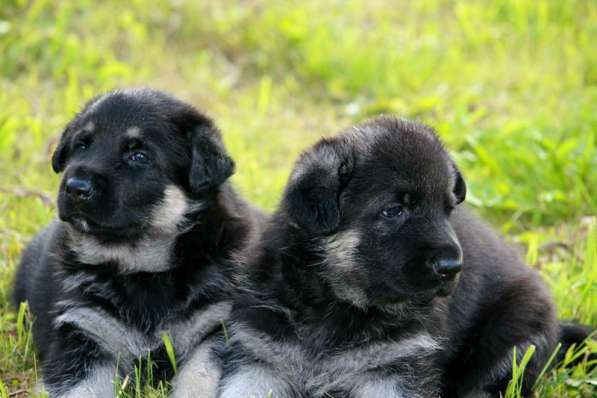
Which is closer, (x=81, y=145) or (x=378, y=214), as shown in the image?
(x=378, y=214)

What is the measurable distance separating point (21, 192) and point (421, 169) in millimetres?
3731

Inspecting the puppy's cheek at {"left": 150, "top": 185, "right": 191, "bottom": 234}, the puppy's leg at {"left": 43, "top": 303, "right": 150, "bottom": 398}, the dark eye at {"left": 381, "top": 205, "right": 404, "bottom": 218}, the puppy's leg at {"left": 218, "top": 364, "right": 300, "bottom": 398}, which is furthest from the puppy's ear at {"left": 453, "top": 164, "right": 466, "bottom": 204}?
the puppy's leg at {"left": 43, "top": 303, "right": 150, "bottom": 398}

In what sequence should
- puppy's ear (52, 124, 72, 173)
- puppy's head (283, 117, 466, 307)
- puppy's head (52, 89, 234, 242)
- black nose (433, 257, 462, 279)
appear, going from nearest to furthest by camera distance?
black nose (433, 257, 462, 279) < puppy's head (283, 117, 466, 307) < puppy's head (52, 89, 234, 242) < puppy's ear (52, 124, 72, 173)

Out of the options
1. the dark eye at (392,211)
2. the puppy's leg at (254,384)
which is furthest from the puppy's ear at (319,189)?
the puppy's leg at (254,384)

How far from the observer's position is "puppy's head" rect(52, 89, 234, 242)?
546 cm

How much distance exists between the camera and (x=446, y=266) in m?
4.94

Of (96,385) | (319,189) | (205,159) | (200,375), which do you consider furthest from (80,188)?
(319,189)

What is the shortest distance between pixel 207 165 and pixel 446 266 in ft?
4.99

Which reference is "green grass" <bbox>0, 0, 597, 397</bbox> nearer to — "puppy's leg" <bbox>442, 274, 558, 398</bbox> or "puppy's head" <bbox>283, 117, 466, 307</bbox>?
"puppy's leg" <bbox>442, 274, 558, 398</bbox>

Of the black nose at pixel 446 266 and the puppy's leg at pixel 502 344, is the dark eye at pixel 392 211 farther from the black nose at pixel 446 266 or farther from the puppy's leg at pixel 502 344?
the puppy's leg at pixel 502 344

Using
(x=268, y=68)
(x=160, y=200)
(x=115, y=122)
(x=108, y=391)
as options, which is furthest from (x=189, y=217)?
(x=268, y=68)

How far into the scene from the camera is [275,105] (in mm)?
10789

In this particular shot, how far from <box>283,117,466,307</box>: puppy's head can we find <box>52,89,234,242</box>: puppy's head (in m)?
0.70

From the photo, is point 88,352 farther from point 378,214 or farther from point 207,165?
point 378,214
